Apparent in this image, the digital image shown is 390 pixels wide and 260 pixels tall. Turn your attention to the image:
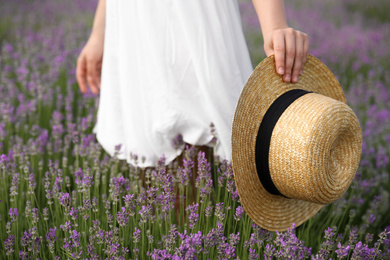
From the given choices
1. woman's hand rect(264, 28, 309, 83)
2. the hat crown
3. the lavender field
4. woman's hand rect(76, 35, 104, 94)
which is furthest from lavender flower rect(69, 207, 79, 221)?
woman's hand rect(76, 35, 104, 94)

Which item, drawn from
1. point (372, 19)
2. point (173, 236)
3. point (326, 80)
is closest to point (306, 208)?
point (326, 80)

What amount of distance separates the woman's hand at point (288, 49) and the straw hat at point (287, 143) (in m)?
0.04

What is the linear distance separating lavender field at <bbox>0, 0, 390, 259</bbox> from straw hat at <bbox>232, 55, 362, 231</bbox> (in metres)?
0.11

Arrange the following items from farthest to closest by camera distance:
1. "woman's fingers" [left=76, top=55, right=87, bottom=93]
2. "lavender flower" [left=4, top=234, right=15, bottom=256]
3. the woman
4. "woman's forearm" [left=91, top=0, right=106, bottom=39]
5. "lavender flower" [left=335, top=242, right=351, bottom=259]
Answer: "woman's fingers" [left=76, top=55, right=87, bottom=93], "woman's forearm" [left=91, top=0, right=106, bottom=39], the woman, "lavender flower" [left=4, top=234, right=15, bottom=256], "lavender flower" [left=335, top=242, right=351, bottom=259]

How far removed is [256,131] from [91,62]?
1203mm

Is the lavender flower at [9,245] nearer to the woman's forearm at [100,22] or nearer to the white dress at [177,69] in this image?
the white dress at [177,69]

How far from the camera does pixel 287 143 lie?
178cm

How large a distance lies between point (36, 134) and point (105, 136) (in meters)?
0.81

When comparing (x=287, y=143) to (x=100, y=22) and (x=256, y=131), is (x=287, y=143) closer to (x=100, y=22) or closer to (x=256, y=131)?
(x=256, y=131)

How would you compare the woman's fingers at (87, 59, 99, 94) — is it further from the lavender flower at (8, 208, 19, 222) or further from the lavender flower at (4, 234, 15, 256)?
the lavender flower at (4, 234, 15, 256)

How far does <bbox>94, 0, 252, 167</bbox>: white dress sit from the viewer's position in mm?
1998

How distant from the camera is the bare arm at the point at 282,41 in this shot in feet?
5.90

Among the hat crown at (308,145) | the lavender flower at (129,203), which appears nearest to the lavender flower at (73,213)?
the lavender flower at (129,203)

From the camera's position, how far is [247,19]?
724cm
